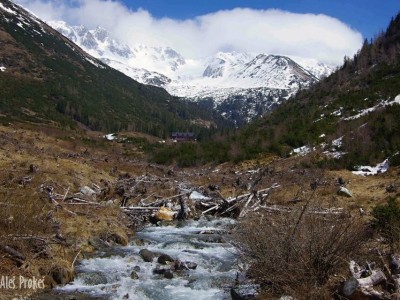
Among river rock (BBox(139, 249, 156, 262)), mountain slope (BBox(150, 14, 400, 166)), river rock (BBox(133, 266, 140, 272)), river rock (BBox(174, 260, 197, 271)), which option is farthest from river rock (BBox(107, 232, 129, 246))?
mountain slope (BBox(150, 14, 400, 166))

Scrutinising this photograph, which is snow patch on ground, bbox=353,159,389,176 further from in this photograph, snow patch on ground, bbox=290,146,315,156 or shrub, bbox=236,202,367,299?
shrub, bbox=236,202,367,299

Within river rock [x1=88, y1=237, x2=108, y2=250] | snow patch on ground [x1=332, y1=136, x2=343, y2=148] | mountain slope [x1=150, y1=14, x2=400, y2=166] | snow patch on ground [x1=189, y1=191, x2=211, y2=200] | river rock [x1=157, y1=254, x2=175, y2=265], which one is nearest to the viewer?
river rock [x1=157, y1=254, x2=175, y2=265]

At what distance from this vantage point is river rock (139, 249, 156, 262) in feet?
50.9

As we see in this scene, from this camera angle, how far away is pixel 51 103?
581 feet

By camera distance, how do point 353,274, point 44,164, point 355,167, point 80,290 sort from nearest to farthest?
point 353,274, point 80,290, point 44,164, point 355,167

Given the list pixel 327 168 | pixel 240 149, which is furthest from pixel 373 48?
pixel 327 168

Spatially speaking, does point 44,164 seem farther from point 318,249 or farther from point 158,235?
point 318,249

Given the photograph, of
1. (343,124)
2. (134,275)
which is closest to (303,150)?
(343,124)

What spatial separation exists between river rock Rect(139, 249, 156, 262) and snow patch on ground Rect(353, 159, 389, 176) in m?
23.5

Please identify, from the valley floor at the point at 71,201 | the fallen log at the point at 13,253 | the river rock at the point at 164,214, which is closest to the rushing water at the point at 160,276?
the valley floor at the point at 71,201

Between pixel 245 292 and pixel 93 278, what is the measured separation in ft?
16.0

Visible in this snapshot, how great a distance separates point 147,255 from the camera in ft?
51.3

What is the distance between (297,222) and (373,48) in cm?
10282

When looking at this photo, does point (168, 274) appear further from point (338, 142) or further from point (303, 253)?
point (338, 142)
